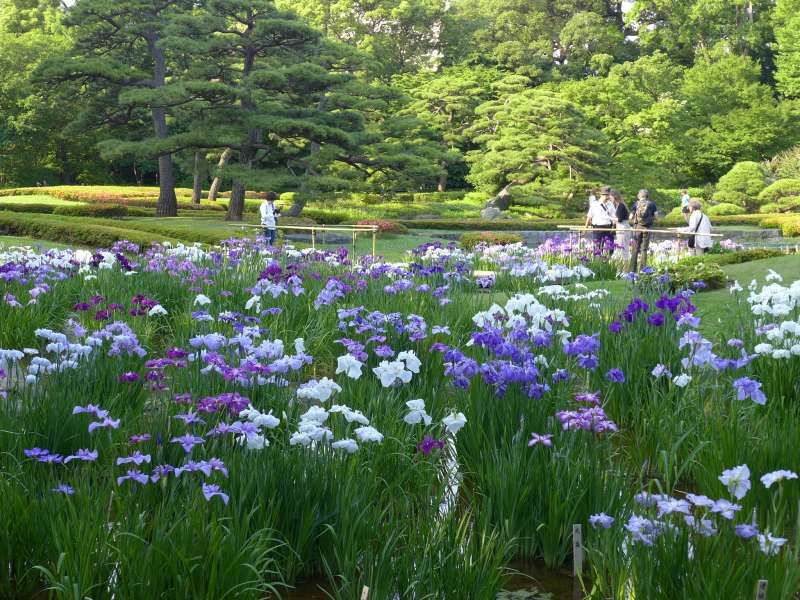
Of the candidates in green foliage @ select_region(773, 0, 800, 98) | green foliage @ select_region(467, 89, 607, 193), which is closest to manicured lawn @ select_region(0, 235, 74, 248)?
green foliage @ select_region(467, 89, 607, 193)

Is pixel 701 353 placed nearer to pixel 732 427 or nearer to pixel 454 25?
pixel 732 427

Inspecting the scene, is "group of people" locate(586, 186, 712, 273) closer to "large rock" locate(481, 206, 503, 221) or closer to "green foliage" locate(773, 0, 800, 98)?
"large rock" locate(481, 206, 503, 221)

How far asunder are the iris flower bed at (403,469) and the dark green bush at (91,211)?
20742 mm

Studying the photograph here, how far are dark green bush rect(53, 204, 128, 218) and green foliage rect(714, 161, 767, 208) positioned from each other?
2404 cm

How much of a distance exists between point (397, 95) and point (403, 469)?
21.4 meters

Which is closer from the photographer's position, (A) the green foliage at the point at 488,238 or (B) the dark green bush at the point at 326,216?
(A) the green foliage at the point at 488,238

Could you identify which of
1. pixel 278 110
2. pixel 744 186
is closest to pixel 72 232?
pixel 278 110

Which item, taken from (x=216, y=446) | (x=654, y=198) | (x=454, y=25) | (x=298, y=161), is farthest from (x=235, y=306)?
(x=454, y=25)

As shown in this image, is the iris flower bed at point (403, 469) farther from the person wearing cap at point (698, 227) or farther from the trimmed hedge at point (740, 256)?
the person wearing cap at point (698, 227)

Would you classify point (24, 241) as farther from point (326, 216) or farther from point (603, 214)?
point (603, 214)

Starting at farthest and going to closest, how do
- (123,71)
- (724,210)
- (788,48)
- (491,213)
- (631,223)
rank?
(788,48) < (724,210) < (491,213) < (123,71) < (631,223)

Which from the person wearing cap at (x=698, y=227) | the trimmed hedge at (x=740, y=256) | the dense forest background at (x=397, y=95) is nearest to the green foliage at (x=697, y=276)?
the trimmed hedge at (x=740, y=256)

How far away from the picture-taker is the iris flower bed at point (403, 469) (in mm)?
2096

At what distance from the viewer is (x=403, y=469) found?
302 centimetres
